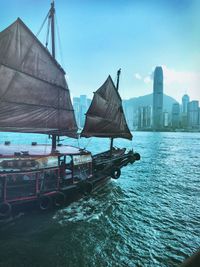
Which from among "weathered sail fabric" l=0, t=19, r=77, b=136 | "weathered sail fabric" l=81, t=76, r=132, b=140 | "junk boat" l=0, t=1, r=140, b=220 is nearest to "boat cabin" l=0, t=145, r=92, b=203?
"junk boat" l=0, t=1, r=140, b=220

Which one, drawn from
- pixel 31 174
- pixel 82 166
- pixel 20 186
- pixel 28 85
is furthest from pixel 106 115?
pixel 20 186

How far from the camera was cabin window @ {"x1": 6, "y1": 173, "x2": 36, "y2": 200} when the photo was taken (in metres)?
11.8

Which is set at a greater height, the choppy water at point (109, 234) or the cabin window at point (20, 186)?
the cabin window at point (20, 186)

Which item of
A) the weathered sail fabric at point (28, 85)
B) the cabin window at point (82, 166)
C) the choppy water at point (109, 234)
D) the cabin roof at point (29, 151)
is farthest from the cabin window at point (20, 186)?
the weathered sail fabric at point (28, 85)

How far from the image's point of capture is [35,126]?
1554cm

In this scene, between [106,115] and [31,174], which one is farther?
[106,115]

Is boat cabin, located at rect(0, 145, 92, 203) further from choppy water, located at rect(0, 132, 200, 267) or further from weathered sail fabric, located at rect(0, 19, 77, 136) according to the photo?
weathered sail fabric, located at rect(0, 19, 77, 136)

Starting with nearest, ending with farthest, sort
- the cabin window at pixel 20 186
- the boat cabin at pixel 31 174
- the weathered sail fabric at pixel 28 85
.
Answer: the boat cabin at pixel 31 174, the cabin window at pixel 20 186, the weathered sail fabric at pixel 28 85

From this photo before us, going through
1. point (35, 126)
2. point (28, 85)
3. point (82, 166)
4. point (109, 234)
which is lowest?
point (109, 234)

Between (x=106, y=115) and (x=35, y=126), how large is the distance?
9.20 m

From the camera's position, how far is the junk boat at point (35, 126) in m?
11.9

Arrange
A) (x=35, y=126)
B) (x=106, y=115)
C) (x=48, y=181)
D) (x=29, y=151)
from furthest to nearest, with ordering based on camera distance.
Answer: (x=106, y=115) → (x=35, y=126) → (x=29, y=151) → (x=48, y=181)

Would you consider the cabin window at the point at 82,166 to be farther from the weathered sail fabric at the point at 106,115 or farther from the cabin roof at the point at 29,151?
→ the weathered sail fabric at the point at 106,115

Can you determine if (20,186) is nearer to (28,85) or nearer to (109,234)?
(109,234)
